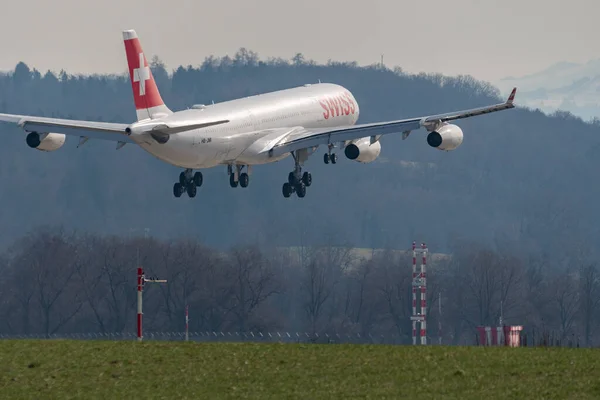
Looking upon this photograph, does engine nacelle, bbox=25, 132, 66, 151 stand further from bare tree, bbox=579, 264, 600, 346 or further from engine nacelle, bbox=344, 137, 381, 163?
bare tree, bbox=579, 264, 600, 346

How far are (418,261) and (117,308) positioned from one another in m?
45.6

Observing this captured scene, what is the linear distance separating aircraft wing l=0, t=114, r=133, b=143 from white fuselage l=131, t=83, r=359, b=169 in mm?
1601

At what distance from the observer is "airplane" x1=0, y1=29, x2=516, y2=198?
82.2m

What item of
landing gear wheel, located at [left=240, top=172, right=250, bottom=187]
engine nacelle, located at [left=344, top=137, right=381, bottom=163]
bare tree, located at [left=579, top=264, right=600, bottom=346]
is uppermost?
engine nacelle, located at [left=344, top=137, right=381, bottom=163]

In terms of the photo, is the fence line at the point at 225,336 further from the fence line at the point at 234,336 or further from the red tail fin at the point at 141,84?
the red tail fin at the point at 141,84

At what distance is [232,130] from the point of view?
8956 centimetres

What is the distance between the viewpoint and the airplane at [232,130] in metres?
82.2

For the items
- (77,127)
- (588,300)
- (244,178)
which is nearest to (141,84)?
(77,127)

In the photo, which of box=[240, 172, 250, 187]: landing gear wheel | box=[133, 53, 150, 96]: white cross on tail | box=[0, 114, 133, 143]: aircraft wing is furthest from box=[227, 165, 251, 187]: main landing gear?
box=[0, 114, 133, 143]: aircraft wing

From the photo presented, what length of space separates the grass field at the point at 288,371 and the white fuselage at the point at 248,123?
31.1 metres

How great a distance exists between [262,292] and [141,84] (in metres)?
72.3

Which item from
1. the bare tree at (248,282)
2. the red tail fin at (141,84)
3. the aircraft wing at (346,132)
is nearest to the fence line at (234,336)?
the bare tree at (248,282)

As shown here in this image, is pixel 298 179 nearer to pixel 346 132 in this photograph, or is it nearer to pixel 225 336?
pixel 346 132

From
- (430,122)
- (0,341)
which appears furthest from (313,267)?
(0,341)
